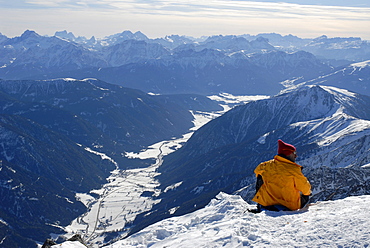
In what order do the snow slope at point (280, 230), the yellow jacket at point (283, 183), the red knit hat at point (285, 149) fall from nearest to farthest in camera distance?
1. the snow slope at point (280, 230)
2. the yellow jacket at point (283, 183)
3. the red knit hat at point (285, 149)

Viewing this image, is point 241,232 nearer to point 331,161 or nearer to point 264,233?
point 264,233

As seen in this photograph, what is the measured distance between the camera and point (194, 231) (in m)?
31.3

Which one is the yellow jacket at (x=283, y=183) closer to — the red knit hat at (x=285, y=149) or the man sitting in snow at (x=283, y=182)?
the man sitting in snow at (x=283, y=182)

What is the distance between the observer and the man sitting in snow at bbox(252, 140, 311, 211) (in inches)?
1010

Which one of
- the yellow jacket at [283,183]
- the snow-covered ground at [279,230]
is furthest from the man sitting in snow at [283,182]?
the snow-covered ground at [279,230]

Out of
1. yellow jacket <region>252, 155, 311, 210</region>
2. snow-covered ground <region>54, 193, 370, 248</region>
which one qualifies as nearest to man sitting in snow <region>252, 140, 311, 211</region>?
yellow jacket <region>252, 155, 311, 210</region>

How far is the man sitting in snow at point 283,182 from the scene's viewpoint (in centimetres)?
2566

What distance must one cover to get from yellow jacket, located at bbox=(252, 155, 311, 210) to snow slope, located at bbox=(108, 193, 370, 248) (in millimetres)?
959

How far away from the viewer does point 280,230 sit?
79.6ft

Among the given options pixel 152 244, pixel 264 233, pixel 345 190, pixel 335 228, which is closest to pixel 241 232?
pixel 264 233

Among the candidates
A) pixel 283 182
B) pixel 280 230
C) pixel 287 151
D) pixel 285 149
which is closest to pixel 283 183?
pixel 283 182

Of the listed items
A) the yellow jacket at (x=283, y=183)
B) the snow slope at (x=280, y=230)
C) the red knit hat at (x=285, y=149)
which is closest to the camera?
the snow slope at (x=280, y=230)

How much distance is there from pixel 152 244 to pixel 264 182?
11.7m

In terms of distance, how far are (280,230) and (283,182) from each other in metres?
3.23
